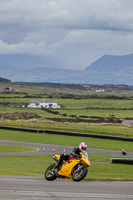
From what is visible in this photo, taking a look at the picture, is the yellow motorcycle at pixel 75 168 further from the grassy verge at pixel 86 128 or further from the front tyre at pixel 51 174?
the grassy verge at pixel 86 128

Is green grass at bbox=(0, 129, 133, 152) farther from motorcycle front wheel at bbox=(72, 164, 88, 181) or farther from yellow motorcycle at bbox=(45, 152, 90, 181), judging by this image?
motorcycle front wheel at bbox=(72, 164, 88, 181)

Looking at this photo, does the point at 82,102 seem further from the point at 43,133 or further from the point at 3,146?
the point at 3,146

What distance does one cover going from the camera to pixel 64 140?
57.0 meters

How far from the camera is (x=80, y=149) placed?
1758 centimetres

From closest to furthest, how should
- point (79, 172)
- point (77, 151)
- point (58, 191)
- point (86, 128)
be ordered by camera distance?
point (58, 191) → point (79, 172) → point (77, 151) → point (86, 128)

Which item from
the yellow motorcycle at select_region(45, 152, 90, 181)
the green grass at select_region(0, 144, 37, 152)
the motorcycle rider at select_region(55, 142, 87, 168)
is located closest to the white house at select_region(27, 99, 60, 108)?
the green grass at select_region(0, 144, 37, 152)

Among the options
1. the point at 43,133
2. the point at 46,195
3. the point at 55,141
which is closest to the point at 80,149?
the point at 46,195

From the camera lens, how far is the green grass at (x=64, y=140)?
173ft

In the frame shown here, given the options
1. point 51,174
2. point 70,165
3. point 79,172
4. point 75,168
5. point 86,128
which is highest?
point 86,128

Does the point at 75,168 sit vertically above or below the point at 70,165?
below

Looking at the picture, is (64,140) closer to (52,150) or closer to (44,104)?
(52,150)

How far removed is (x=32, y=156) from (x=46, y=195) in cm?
2723

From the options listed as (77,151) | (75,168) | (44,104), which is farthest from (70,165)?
(44,104)

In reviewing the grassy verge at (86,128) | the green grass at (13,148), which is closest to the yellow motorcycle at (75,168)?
the green grass at (13,148)
